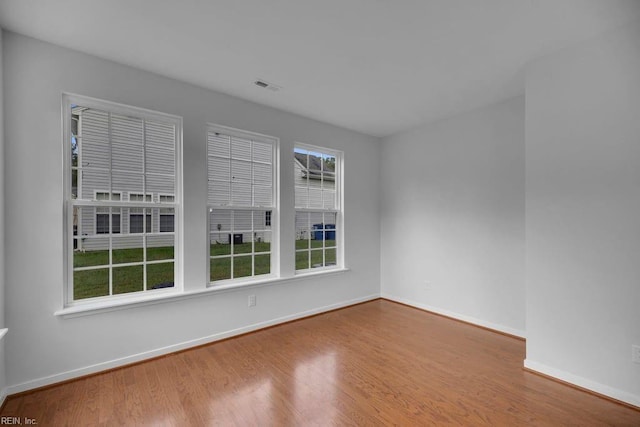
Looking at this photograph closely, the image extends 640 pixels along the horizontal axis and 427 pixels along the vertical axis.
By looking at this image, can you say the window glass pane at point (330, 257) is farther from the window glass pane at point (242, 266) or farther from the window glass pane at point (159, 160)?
the window glass pane at point (159, 160)

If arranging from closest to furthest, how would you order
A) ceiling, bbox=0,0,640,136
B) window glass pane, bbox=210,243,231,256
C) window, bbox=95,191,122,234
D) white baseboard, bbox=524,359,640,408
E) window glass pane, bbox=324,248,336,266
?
ceiling, bbox=0,0,640,136
white baseboard, bbox=524,359,640,408
window, bbox=95,191,122,234
window glass pane, bbox=210,243,231,256
window glass pane, bbox=324,248,336,266

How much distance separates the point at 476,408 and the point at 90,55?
13.8ft

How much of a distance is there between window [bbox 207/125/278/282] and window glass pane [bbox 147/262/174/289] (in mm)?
416

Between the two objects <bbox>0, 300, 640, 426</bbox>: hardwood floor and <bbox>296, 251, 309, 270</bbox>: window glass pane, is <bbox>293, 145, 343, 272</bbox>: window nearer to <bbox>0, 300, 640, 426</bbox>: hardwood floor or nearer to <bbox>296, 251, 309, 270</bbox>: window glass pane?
<bbox>296, 251, 309, 270</bbox>: window glass pane

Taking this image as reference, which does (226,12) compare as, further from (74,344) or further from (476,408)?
(476,408)

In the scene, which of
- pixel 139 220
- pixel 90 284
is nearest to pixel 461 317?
pixel 139 220

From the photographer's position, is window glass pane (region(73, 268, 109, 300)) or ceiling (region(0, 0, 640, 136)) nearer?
ceiling (region(0, 0, 640, 136))

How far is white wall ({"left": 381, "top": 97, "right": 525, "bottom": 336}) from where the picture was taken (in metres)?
3.34

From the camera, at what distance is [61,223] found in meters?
2.33

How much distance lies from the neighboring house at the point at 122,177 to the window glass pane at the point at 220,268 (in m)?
0.57

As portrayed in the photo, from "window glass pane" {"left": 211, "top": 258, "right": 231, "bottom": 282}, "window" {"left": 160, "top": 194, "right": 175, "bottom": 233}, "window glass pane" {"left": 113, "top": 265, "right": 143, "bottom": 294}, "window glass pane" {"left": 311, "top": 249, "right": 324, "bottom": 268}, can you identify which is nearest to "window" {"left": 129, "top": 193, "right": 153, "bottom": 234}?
"window" {"left": 160, "top": 194, "right": 175, "bottom": 233}

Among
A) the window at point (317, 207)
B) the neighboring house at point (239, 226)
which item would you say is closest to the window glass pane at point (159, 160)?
the neighboring house at point (239, 226)

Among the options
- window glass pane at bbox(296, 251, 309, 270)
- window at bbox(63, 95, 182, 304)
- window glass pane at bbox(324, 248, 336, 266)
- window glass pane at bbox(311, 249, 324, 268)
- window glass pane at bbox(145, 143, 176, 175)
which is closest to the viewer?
window at bbox(63, 95, 182, 304)

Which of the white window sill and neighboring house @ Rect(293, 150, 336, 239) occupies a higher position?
neighboring house @ Rect(293, 150, 336, 239)
